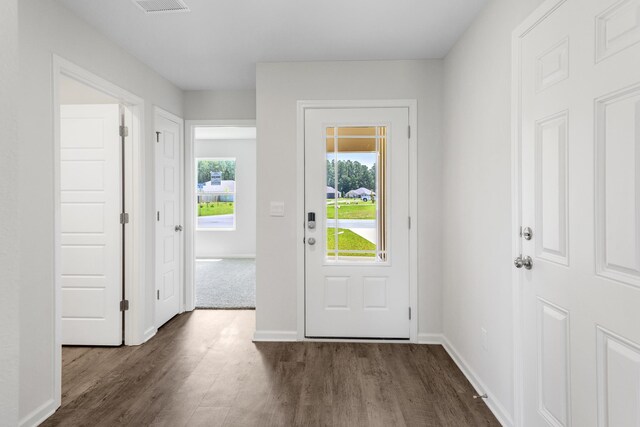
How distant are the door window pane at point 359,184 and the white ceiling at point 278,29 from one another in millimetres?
678

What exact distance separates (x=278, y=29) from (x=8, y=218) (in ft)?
7.62

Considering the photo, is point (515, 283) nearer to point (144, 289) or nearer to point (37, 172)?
point (37, 172)

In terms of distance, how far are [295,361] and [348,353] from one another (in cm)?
45

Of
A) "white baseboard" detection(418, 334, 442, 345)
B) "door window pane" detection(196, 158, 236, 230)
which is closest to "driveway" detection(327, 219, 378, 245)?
"white baseboard" detection(418, 334, 442, 345)

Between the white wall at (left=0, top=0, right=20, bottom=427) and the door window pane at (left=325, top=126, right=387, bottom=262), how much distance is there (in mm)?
2581

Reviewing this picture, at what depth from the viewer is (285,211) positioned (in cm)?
331

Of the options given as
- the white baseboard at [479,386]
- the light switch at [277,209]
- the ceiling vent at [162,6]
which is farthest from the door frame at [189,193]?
the white baseboard at [479,386]

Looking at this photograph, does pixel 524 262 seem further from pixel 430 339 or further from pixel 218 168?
pixel 218 168

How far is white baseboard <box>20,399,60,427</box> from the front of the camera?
2039 mm

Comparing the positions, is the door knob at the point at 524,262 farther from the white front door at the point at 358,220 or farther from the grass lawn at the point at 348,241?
the grass lawn at the point at 348,241

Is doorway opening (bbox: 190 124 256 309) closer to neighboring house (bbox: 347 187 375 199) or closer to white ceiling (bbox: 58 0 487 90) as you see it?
white ceiling (bbox: 58 0 487 90)

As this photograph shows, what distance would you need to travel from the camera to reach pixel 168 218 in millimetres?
3852

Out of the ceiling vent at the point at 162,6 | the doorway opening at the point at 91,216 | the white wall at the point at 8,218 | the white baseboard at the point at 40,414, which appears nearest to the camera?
the white wall at the point at 8,218

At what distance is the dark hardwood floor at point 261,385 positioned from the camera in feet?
7.04
